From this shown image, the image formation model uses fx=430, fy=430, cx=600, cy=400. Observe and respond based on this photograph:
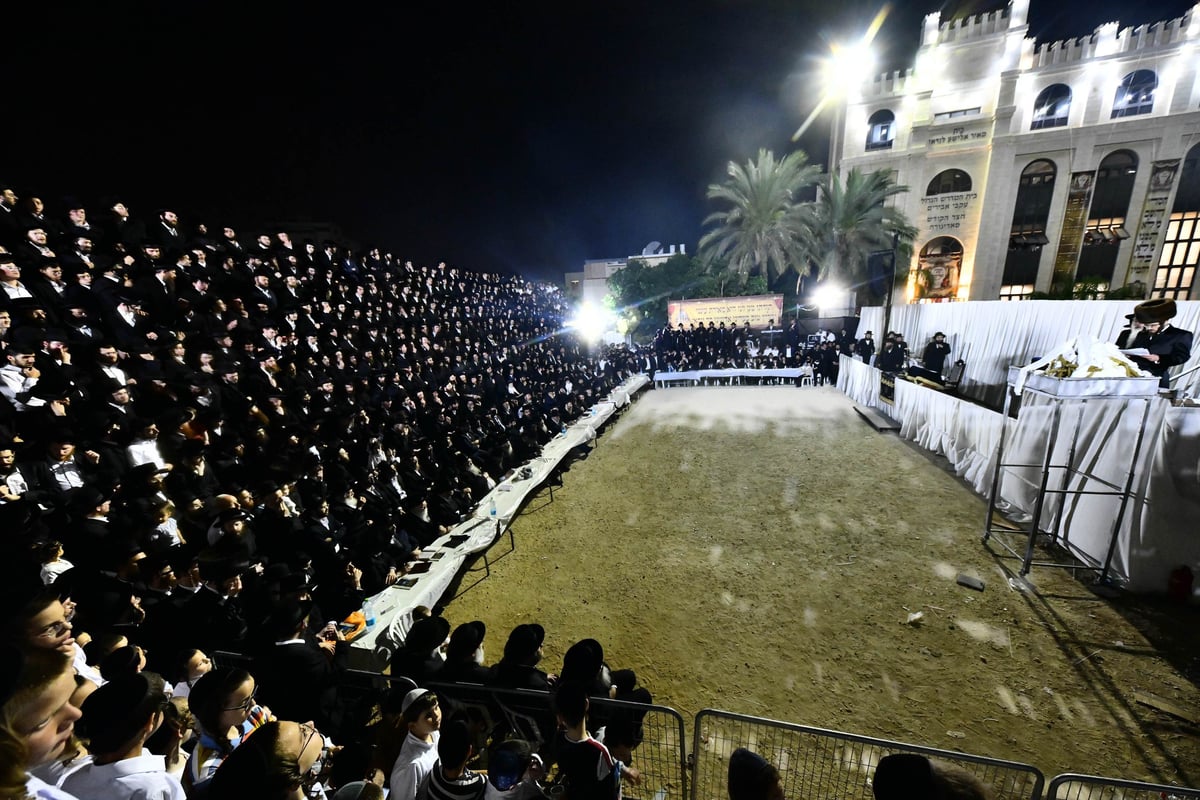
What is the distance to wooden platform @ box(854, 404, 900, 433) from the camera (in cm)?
1161

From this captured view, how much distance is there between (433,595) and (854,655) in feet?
14.8

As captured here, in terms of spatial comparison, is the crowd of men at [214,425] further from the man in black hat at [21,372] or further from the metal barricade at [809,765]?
the metal barricade at [809,765]

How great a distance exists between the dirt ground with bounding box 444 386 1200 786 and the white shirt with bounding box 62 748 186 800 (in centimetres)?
311

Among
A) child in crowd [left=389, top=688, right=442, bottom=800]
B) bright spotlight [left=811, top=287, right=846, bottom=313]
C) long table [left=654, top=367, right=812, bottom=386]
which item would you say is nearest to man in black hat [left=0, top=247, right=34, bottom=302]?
child in crowd [left=389, top=688, right=442, bottom=800]

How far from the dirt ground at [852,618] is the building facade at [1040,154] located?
106 ft

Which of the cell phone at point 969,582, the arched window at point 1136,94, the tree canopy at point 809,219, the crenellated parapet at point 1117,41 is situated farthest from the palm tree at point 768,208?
the cell phone at point 969,582

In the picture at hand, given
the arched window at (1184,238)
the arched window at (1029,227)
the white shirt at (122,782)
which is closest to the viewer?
the white shirt at (122,782)

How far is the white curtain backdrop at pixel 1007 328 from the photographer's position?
32.7ft

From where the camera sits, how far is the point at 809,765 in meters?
3.36

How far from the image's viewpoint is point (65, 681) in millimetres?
1731

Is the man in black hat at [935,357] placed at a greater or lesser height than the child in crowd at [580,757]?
greater

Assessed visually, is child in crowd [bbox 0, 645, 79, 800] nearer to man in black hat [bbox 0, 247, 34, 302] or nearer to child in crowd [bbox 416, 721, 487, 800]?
child in crowd [bbox 416, 721, 487, 800]

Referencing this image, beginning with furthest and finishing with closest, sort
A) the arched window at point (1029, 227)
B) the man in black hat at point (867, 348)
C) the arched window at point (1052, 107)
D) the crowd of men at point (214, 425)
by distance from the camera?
the arched window at point (1029, 227), the arched window at point (1052, 107), the man in black hat at point (867, 348), the crowd of men at point (214, 425)

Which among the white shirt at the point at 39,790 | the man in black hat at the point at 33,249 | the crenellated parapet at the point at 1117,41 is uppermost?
the crenellated parapet at the point at 1117,41
